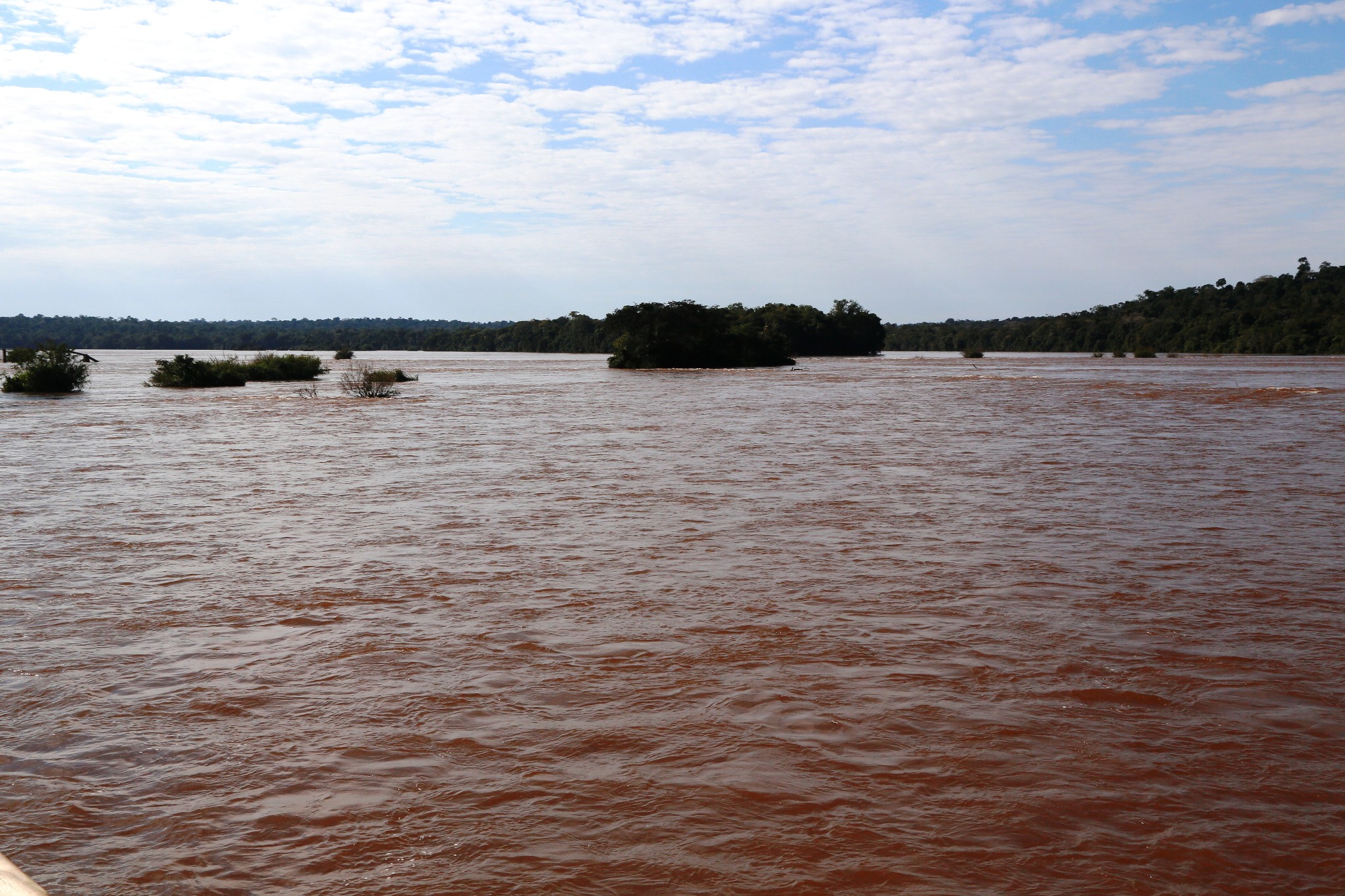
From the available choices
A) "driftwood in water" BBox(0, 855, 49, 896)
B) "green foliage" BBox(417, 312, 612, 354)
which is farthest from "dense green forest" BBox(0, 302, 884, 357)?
"driftwood in water" BBox(0, 855, 49, 896)

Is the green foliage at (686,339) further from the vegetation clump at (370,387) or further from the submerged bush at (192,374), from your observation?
the vegetation clump at (370,387)

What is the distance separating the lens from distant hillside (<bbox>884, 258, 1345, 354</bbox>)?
4515 inches

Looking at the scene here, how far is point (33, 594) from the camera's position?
871cm

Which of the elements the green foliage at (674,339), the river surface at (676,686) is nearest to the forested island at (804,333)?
the green foliage at (674,339)

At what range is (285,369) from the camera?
55.8m

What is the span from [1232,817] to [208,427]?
26.4 meters

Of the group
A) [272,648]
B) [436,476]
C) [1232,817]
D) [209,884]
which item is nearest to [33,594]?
[272,648]

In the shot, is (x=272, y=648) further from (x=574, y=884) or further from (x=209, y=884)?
(x=574, y=884)

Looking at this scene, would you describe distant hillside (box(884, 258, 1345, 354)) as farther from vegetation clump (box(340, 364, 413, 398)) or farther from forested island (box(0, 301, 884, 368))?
vegetation clump (box(340, 364, 413, 398))

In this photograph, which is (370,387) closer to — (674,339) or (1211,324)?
(674,339)

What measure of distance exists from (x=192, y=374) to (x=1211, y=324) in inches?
4980

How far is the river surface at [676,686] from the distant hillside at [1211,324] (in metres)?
116

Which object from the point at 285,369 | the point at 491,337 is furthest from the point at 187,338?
the point at 285,369

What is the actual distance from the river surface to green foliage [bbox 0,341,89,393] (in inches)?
1195
